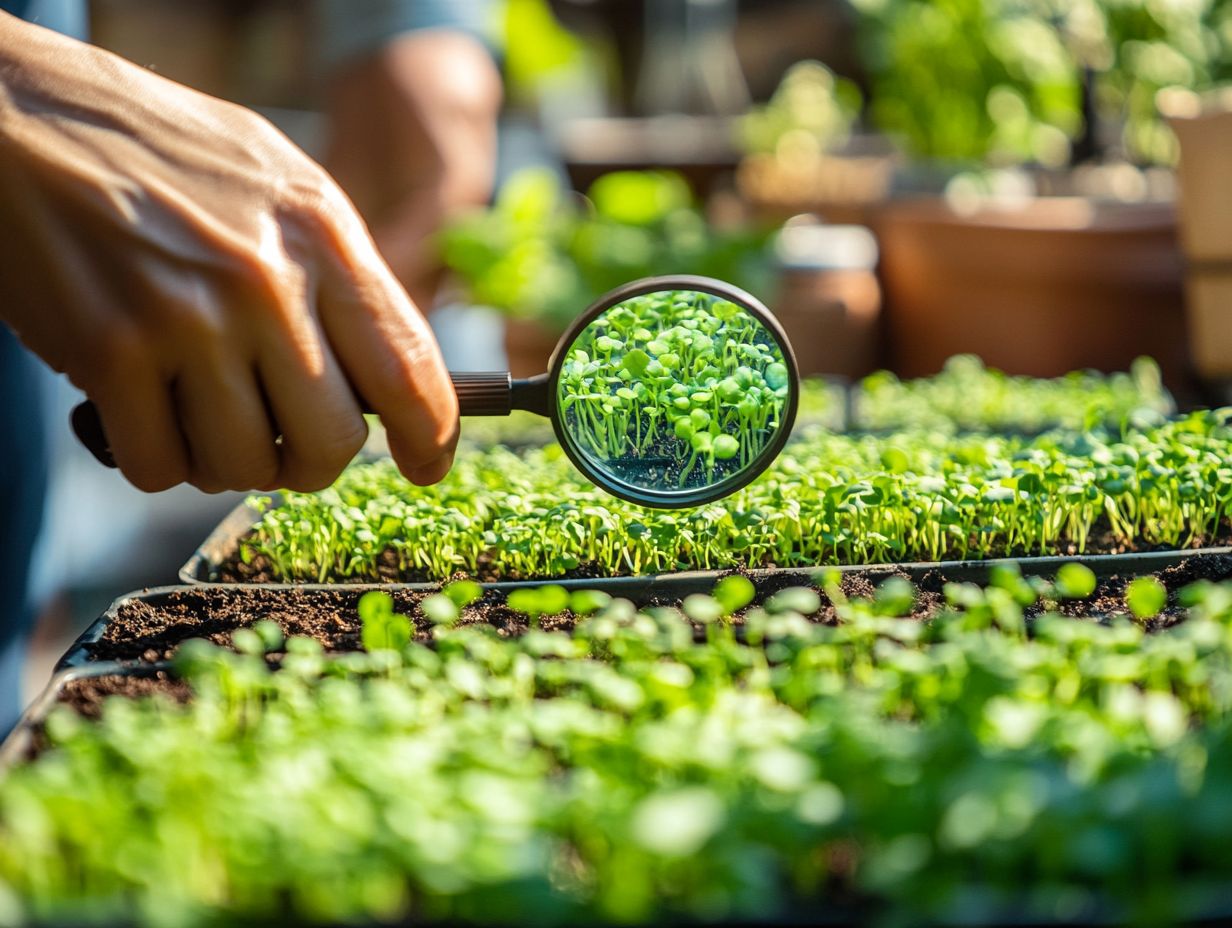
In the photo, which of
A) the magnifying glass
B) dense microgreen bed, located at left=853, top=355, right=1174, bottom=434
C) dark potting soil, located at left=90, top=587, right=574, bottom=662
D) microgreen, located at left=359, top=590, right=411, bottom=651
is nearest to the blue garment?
dark potting soil, located at left=90, top=587, right=574, bottom=662

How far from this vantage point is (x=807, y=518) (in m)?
1.26

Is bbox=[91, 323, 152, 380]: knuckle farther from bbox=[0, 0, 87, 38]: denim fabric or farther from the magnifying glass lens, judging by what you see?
bbox=[0, 0, 87, 38]: denim fabric

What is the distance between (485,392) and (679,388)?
198 millimetres

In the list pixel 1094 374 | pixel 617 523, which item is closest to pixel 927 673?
pixel 617 523

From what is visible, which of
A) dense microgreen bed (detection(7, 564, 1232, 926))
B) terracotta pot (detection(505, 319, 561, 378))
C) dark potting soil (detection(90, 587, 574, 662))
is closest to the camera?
dense microgreen bed (detection(7, 564, 1232, 926))

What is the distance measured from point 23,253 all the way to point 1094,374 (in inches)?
76.7

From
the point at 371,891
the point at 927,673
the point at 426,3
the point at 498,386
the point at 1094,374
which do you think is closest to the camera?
the point at 371,891

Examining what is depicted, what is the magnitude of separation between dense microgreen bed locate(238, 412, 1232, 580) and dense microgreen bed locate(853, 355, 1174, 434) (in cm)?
39

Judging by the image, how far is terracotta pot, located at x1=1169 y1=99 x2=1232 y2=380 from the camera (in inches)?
75.0

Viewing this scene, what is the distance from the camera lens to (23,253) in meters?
1.03

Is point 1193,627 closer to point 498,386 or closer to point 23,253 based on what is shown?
point 498,386

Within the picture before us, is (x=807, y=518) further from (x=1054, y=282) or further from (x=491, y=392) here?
(x=1054, y=282)

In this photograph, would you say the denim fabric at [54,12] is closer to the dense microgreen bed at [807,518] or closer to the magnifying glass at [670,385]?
the dense microgreen bed at [807,518]

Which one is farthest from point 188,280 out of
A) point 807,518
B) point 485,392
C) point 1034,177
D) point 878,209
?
point 1034,177
